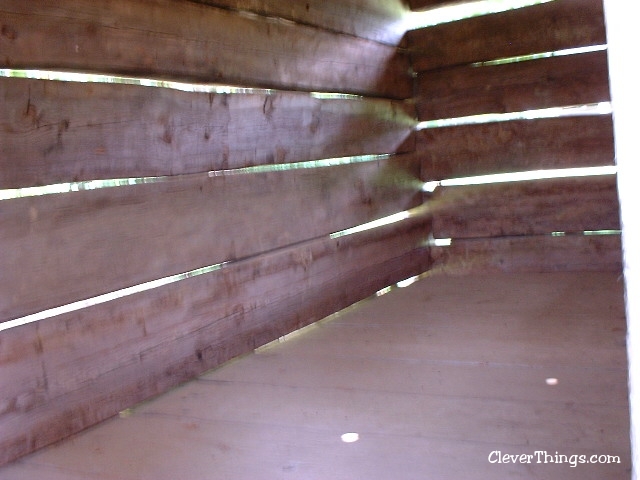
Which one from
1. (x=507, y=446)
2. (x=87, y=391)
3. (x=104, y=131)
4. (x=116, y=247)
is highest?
(x=104, y=131)

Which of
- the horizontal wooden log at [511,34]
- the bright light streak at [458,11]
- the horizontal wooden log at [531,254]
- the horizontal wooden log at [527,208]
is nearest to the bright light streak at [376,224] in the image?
the horizontal wooden log at [527,208]

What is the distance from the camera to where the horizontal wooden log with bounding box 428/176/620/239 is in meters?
3.93

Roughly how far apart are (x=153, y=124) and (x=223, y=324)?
→ 0.75 m

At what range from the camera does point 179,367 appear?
245 centimetres

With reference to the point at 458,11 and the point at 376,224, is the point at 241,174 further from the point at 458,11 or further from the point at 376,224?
the point at 458,11

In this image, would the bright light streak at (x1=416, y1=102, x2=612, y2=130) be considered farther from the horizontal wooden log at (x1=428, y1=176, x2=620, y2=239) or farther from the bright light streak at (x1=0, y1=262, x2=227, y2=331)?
the bright light streak at (x1=0, y1=262, x2=227, y2=331)

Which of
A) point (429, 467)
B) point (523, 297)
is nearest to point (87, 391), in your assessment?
point (429, 467)

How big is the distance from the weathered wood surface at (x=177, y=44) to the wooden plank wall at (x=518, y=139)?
74 centimetres

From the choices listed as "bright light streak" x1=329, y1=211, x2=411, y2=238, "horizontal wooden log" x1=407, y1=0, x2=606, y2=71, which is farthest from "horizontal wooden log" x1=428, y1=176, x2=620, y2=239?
"horizontal wooden log" x1=407, y1=0, x2=606, y2=71

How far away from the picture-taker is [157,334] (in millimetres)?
2330

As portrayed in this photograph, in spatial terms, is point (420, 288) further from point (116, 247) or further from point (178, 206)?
point (116, 247)

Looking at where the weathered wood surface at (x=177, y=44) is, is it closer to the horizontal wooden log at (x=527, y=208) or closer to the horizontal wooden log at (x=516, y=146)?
the horizontal wooden log at (x=516, y=146)

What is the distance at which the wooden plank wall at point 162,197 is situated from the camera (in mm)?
1925

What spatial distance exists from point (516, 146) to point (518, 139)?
0.13 feet
